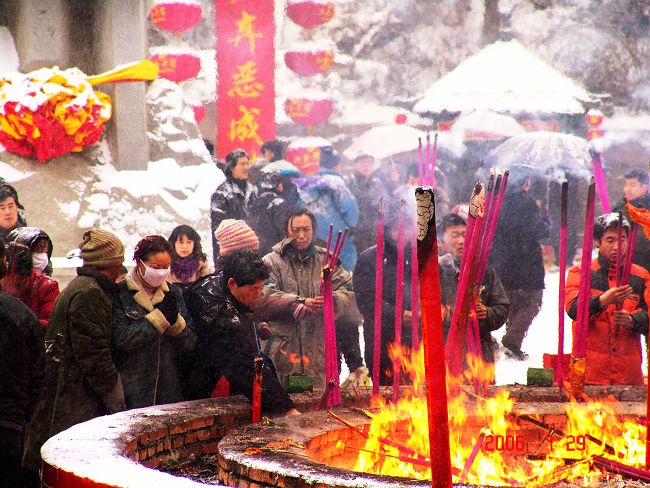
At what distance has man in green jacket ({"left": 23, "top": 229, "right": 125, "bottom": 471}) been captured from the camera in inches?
157

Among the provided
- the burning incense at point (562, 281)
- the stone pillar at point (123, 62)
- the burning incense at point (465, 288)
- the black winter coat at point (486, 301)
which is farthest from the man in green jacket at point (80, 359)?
the stone pillar at point (123, 62)

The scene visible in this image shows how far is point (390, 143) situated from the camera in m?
9.52

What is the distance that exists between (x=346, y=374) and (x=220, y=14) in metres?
3.62

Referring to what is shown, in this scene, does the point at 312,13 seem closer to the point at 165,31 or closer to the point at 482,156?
the point at 165,31

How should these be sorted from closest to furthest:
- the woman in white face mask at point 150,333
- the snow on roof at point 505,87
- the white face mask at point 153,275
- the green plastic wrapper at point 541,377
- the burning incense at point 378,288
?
the burning incense at point 378,288, the woman in white face mask at point 150,333, the white face mask at point 153,275, the green plastic wrapper at point 541,377, the snow on roof at point 505,87

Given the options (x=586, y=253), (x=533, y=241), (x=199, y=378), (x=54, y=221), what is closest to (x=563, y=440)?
(x=586, y=253)

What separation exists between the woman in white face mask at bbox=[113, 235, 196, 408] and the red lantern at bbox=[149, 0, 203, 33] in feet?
15.6

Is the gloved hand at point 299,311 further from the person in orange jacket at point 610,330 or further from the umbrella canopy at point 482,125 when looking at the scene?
the umbrella canopy at point 482,125

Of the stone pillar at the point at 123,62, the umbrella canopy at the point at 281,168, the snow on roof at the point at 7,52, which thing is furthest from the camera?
the stone pillar at the point at 123,62

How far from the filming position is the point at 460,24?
9422 mm

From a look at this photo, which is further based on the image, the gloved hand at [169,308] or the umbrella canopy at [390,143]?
the umbrella canopy at [390,143]

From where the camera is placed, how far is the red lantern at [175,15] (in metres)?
8.78
